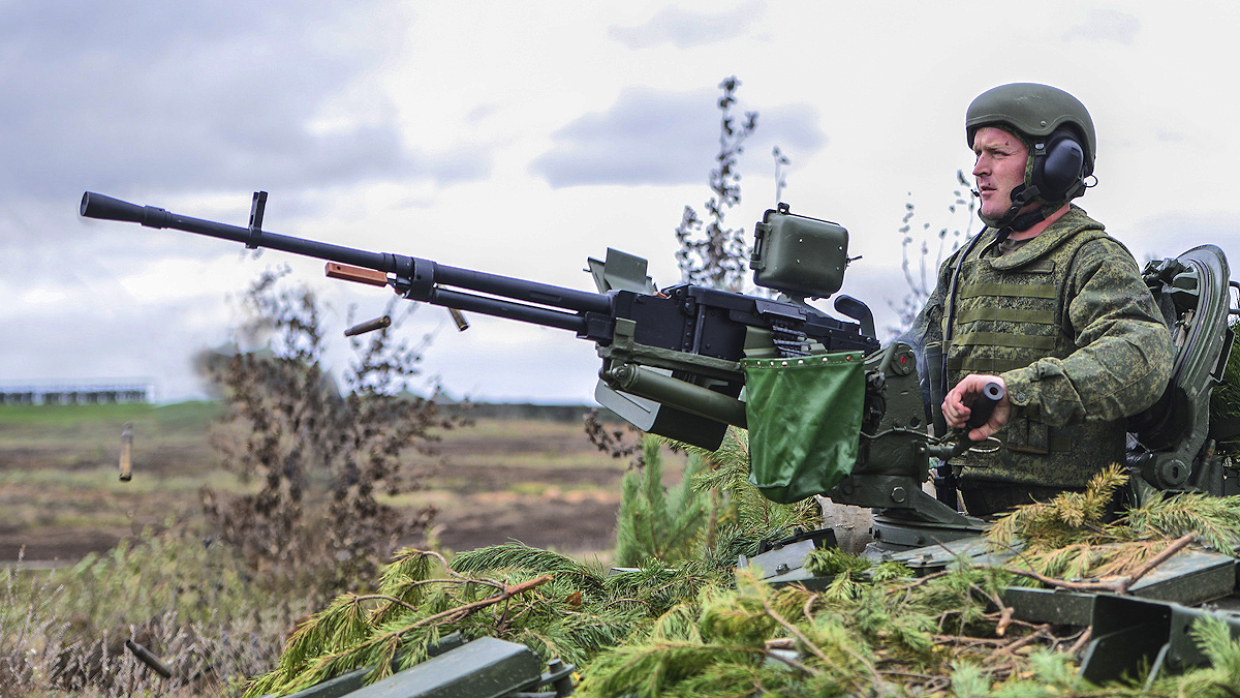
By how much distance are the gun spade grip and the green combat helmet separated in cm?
105

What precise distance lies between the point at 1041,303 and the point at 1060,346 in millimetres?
172

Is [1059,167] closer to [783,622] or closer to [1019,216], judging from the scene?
[1019,216]

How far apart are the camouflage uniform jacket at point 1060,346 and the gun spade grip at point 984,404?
8 centimetres

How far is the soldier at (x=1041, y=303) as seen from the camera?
3.67 meters

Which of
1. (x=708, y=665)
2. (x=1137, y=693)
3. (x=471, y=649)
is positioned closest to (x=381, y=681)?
(x=471, y=649)

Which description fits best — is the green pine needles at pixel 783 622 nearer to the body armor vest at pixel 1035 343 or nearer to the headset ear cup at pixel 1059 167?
the body armor vest at pixel 1035 343

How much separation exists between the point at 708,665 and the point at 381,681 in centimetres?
94

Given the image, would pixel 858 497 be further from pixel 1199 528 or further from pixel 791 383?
pixel 1199 528

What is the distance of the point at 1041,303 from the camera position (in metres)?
4.02

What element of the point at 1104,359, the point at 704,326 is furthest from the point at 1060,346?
the point at 704,326

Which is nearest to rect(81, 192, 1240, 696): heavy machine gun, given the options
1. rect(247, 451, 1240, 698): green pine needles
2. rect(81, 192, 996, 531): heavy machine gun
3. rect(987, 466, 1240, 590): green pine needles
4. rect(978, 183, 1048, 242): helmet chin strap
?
rect(81, 192, 996, 531): heavy machine gun

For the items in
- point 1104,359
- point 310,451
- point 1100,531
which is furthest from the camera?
point 310,451

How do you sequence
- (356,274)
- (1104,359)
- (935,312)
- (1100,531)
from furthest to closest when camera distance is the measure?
(935,312), (356,274), (1104,359), (1100,531)

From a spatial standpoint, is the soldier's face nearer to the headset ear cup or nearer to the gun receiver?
the headset ear cup
